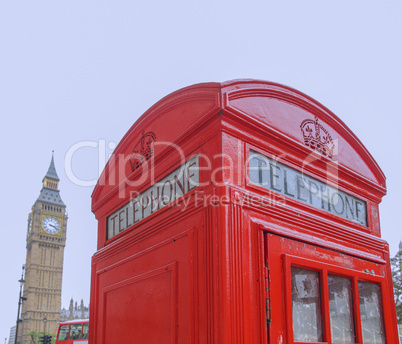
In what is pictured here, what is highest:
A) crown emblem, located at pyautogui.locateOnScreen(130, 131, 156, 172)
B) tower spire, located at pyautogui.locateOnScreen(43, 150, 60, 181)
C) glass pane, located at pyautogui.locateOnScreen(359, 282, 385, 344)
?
tower spire, located at pyautogui.locateOnScreen(43, 150, 60, 181)

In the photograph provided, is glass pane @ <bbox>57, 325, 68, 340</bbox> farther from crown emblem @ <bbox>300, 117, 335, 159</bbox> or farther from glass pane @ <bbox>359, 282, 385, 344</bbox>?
crown emblem @ <bbox>300, 117, 335, 159</bbox>

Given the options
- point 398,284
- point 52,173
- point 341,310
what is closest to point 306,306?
point 341,310

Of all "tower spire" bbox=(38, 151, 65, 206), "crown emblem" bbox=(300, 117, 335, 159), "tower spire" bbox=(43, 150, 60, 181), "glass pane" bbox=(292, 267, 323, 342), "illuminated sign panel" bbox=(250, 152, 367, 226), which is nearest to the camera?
"glass pane" bbox=(292, 267, 323, 342)

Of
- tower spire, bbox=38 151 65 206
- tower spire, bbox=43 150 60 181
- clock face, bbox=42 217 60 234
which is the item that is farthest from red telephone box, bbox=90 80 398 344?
tower spire, bbox=43 150 60 181

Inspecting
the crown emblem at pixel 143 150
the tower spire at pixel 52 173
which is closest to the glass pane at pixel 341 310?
the crown emblem at pixel 143 150

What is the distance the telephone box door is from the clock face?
102970 mm

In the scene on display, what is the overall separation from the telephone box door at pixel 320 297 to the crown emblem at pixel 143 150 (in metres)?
1.32

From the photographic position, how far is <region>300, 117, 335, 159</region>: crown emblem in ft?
11.5

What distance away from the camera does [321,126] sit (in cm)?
372

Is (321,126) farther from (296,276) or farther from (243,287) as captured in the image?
(243,287)

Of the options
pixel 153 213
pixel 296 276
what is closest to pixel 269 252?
pixel 296 276

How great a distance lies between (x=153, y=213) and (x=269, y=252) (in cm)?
101

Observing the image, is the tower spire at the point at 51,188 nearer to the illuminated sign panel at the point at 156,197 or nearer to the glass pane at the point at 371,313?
the illuminated sign panel at the point at 156,197

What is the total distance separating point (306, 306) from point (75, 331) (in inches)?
1079
